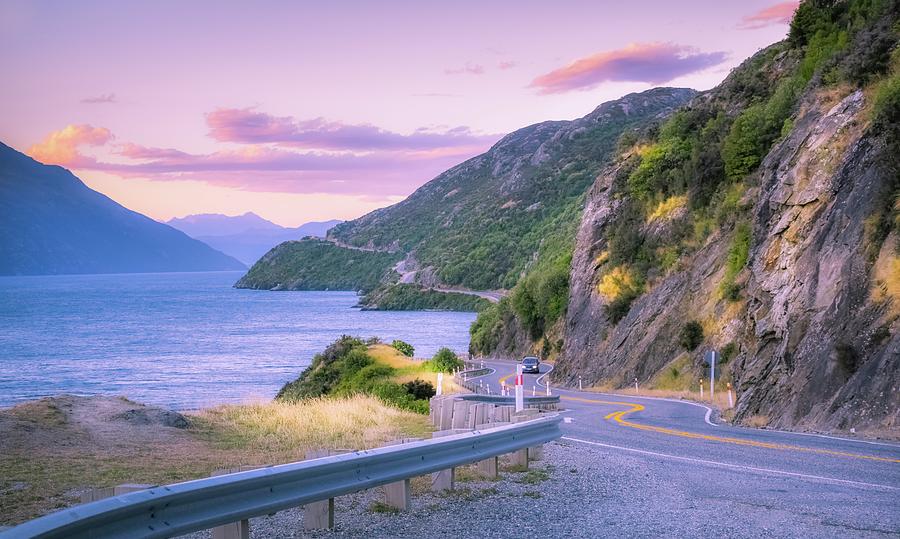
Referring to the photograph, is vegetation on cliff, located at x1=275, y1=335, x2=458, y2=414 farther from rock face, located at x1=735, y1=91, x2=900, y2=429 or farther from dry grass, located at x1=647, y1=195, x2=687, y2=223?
rock face, located at x1=735, y1=91, x2=900, y2=429

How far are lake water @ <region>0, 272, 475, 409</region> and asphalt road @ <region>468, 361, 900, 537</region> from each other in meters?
15.2

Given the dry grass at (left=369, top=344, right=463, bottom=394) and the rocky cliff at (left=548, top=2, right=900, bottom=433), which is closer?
the rocky cliff at (left=548, top=2, right=900, bottom=433)

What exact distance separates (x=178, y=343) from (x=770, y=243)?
89.1 metres

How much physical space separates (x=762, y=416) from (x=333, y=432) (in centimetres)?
1176

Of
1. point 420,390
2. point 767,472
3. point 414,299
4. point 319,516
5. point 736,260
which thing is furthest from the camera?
point 414,299

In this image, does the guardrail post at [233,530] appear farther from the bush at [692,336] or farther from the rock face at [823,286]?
the bush at [692,336]

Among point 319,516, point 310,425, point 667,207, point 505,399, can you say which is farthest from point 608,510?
point 667,207

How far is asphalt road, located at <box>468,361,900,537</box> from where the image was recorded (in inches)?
318

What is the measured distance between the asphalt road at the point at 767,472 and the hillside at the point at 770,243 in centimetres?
333

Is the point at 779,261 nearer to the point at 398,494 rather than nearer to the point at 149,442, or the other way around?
the point at 149,442

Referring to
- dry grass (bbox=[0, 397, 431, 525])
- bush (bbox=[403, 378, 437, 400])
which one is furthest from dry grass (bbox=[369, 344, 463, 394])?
dry grass (bbox=[0, 397, 431, 525])

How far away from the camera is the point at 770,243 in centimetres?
2812

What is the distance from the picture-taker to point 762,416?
2131 cm

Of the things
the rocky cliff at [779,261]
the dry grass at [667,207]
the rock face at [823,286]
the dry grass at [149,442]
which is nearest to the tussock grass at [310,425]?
the dry grass at [149,442]
